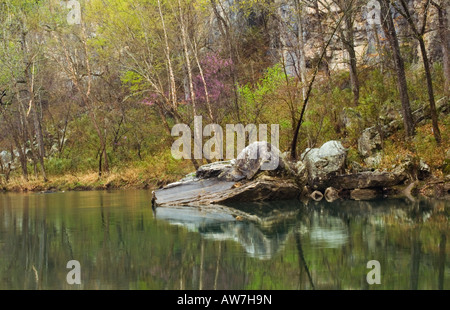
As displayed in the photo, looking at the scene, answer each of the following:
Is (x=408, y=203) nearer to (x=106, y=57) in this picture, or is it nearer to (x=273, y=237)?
(x=273, y=237)

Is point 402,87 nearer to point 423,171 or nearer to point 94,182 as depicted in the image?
point 423,171

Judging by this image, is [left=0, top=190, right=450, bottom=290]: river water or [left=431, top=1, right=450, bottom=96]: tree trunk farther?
[left=431, top=1, right=450, bottom=96]: tree trunk

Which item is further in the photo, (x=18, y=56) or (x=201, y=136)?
(x=18, y=56)

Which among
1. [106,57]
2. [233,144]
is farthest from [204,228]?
[106,57]

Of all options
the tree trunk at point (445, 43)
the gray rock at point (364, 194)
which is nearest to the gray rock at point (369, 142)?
the gray rock at point (364, 194)

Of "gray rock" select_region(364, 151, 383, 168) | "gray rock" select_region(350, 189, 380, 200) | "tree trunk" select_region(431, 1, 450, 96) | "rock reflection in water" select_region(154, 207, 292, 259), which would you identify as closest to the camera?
"rock reflection in water" select_region(154, 207, 292, 259)

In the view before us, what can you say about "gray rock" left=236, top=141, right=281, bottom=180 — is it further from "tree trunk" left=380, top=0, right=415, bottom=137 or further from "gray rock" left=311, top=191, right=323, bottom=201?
"tree trunk" left=380, top=0, right=415, bottom=137

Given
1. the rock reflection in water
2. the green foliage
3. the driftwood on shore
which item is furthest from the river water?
the green foliage

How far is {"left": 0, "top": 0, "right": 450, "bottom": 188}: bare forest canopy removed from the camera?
19.0 metres

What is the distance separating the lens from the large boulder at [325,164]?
16922mm

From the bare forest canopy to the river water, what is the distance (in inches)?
256

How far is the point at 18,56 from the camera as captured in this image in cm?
2875

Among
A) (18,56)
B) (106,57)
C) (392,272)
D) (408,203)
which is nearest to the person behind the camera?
(392,272)
